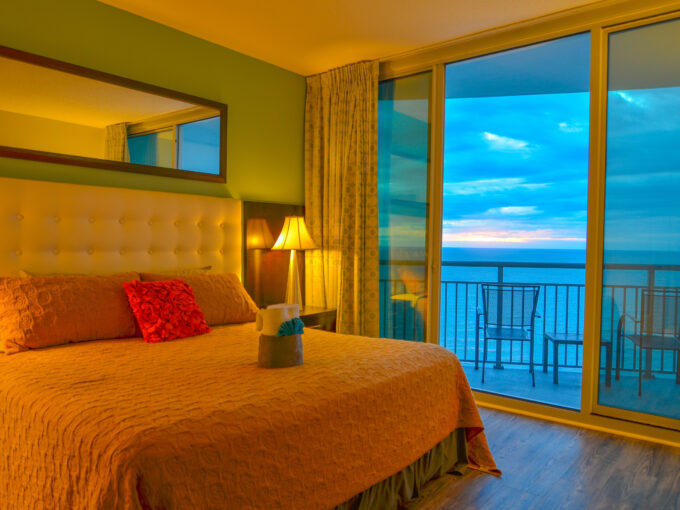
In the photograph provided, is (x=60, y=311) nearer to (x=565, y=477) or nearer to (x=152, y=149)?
(x=152, y=149)

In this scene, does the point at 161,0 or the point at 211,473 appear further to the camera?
the point at 161,0

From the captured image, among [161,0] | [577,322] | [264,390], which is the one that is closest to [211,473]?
[264,390]

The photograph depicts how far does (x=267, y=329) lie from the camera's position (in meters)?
2.06

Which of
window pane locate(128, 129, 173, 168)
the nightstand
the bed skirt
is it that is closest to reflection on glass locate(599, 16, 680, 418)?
the bed skirt

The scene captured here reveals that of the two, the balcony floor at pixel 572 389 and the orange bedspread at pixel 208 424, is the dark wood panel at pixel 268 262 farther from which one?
the balcony floor at pixel 572 389

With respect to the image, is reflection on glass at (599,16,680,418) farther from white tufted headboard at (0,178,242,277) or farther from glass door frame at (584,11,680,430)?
white tufted headboard at (0,178,242,277)

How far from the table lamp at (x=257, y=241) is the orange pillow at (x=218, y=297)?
64 cm

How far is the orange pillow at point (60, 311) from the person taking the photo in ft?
7.50

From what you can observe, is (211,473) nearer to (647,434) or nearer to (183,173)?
(183,173)

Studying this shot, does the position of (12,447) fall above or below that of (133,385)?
below

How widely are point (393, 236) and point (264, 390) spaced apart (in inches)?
99.8

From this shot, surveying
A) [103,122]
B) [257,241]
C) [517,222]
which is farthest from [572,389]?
[103,122]

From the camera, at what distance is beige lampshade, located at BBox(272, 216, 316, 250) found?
388cm

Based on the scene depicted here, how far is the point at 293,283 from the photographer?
4.07 m
